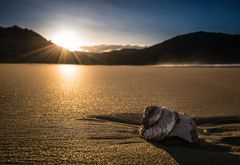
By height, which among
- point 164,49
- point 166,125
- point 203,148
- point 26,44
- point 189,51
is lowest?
point 203,148

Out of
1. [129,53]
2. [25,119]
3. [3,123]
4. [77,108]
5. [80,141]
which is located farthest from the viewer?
[129,53]

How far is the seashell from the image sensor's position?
310 centimetres

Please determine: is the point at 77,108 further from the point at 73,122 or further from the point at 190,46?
the point at 190,46

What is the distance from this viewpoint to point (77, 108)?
5.01 metres

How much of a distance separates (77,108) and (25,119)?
1104 millimetres

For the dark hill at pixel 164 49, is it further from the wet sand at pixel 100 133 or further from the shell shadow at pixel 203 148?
the shell shadow at pixel 203 148

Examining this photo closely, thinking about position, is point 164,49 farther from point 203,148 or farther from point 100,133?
point 203,148

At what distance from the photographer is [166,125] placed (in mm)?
3115

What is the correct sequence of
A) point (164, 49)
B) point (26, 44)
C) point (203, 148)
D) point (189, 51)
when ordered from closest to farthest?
point (203, 148)
point (26, 44)
point (189, 51)
point (164, 49)

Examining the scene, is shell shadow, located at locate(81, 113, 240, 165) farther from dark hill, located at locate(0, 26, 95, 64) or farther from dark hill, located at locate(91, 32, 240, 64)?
dark hill, located at locate(91, 32, 240, 64)

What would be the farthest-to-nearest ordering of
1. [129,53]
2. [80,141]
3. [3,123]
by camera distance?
[129,53]
[3,123]
[80,141]

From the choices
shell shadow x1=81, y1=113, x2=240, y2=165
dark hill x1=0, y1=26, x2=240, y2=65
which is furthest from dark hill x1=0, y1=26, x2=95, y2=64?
shell shadow x1=81, y1=113, x2=240, y2=165

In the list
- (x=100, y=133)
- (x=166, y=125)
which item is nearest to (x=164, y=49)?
(x=100, y=133)

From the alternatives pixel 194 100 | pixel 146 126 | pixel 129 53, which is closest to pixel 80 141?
pixel 146 126
